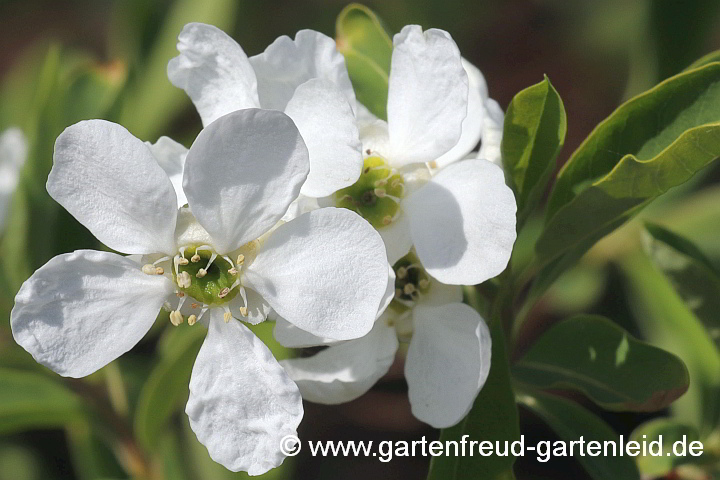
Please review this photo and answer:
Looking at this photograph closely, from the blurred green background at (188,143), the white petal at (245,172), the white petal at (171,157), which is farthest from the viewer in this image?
the blurred green background at (188,143)

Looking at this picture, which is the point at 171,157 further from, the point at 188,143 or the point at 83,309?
the point at 188,143

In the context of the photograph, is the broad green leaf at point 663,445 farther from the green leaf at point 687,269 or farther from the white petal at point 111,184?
the white petal at point 111,184

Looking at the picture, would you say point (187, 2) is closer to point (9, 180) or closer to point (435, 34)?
point (9, 180)

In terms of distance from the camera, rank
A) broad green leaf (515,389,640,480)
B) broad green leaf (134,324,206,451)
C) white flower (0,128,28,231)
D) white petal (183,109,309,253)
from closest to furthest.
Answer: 1. white petal (183,109,309,253)
2. broad green leaf (515,389,640,480)
3. broad green leaf (134,324,206,451)
4. white flower (0,128,28,231)

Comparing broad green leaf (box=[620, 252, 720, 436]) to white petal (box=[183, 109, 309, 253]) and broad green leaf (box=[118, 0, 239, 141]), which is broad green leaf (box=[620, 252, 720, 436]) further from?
broad green leaf (box=[118, 0, 239, 141])

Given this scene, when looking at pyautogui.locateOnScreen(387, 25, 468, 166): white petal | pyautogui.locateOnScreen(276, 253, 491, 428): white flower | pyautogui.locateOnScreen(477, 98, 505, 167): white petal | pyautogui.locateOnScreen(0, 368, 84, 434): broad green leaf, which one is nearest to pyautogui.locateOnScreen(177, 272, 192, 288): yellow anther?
pyautogui.locateOnScreen(276, 253, 491, 428): white flower

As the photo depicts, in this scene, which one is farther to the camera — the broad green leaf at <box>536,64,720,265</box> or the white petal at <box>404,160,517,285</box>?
the broad green leaf at <box>536,64,720,265</box>

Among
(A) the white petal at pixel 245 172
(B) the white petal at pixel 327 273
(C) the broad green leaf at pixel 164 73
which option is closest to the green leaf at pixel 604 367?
(B) the white petal at pixel 327 273

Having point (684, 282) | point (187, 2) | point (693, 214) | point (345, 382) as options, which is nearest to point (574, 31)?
point (693, 214)
